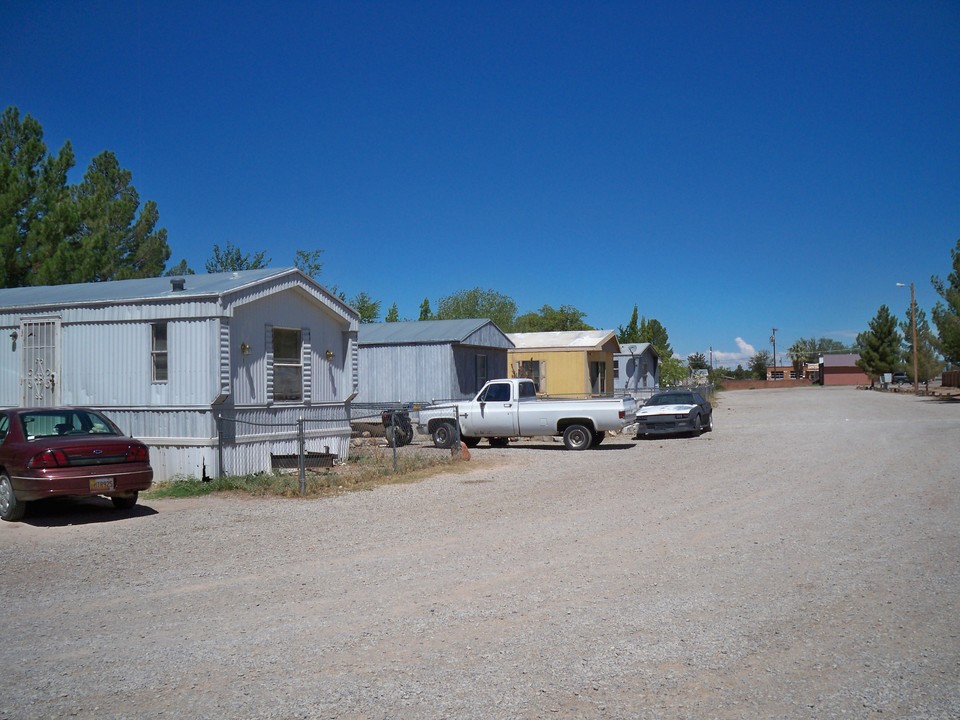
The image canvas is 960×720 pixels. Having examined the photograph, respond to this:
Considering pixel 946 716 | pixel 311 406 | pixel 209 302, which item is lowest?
pixel 946 716

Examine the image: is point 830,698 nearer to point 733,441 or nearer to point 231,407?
point 231,407

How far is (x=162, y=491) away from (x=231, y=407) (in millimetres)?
2007

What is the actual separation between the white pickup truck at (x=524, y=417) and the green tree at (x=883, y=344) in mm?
67800

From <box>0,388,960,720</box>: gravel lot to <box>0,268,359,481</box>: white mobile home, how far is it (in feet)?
7.35

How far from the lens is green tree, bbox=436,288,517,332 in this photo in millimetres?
72500

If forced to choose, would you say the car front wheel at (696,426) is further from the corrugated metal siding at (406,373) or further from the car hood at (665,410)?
the corrugated metal siding at (406,373)

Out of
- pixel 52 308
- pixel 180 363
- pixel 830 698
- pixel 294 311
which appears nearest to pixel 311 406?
pixel 294 311

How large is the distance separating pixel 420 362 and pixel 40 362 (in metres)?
13.1

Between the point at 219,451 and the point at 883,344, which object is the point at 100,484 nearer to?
the point at 219,451

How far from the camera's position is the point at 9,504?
11.2 meters

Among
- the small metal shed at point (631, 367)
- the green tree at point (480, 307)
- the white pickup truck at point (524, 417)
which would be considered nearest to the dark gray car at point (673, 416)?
the white pickup truck at point (524, 417)

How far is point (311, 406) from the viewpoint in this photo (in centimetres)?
1747

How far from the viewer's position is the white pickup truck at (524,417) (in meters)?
20.9

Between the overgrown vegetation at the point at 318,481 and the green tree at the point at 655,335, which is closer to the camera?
the overgrown vegetation at the point at 318,481
